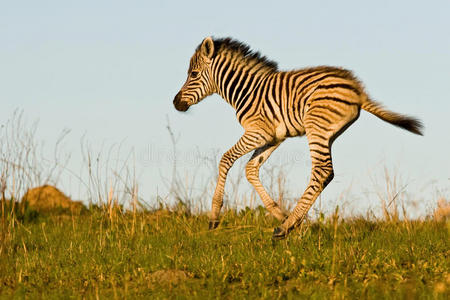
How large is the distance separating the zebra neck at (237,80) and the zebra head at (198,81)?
0.25m

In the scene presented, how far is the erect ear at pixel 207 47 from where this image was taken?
39.7 ft

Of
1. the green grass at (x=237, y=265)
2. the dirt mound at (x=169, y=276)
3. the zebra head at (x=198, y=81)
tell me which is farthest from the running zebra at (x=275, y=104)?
the dirt mound at (x=169, y=276)

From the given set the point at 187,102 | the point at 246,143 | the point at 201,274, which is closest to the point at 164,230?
the point at 246,143

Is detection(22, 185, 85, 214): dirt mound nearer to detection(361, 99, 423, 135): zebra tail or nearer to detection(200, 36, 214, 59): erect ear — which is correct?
detection(200, 36, 214, 59): erect ear

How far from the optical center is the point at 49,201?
49.2 ft

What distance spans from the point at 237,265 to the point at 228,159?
13.1 feet

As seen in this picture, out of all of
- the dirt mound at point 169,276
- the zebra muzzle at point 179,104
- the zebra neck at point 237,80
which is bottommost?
the dirt mound at point 169,276

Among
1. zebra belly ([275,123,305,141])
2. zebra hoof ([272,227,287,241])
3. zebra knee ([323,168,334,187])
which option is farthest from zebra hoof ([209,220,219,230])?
zebra knee ([323,168,334,187])

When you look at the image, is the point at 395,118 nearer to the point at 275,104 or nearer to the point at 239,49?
the point at 275,104

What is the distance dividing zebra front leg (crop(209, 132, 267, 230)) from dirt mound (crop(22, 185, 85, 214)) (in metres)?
4.85

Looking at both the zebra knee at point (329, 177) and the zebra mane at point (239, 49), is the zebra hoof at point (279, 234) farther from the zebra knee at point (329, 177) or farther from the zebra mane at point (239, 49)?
the zebra mane at point (239, 49)

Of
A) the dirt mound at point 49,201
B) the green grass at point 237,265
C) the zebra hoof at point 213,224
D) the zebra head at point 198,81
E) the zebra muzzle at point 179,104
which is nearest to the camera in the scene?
the green grass at point 237,265

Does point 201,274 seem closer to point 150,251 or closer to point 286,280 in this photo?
point 286,280

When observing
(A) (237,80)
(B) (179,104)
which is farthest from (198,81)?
(A) (237,80)
